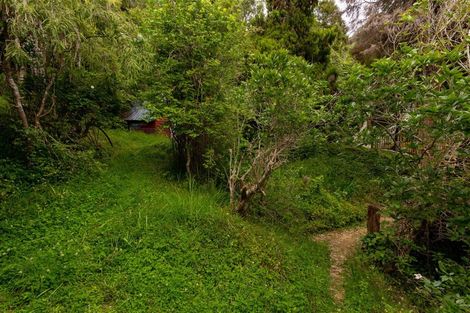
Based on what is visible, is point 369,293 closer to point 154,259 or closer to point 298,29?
point 154,259

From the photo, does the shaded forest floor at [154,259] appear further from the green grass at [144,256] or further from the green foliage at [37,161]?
the green foliage at [37,161]

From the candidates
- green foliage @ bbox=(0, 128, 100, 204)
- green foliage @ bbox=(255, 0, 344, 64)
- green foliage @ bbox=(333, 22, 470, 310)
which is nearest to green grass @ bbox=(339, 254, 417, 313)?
green foliage @ bbox=(333, 22, 470, 310)

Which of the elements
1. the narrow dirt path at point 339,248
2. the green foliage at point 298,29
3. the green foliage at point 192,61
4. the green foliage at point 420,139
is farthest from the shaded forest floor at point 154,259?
the green foliage at point 298,29

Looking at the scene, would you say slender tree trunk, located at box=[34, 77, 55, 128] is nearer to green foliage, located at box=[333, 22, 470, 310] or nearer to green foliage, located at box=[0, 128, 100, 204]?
green foliage, located at box=[0, 128, 100, 204]

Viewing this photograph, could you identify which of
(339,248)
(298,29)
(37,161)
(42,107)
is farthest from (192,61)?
(298,29)

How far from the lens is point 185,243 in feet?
13.5

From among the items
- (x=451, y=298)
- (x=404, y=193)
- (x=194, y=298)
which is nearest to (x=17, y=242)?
(x=194, y=298)

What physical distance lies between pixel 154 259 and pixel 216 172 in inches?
101

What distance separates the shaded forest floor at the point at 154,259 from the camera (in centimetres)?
330

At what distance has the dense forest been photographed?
3.36 metres

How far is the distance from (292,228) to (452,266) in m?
2.80

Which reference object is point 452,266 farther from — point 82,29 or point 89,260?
point 82,29

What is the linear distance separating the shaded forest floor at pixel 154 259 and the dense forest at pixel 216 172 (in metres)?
0.02

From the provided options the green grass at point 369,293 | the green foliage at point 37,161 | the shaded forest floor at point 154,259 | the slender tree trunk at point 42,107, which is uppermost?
the slender tree trunk at point 42,107
